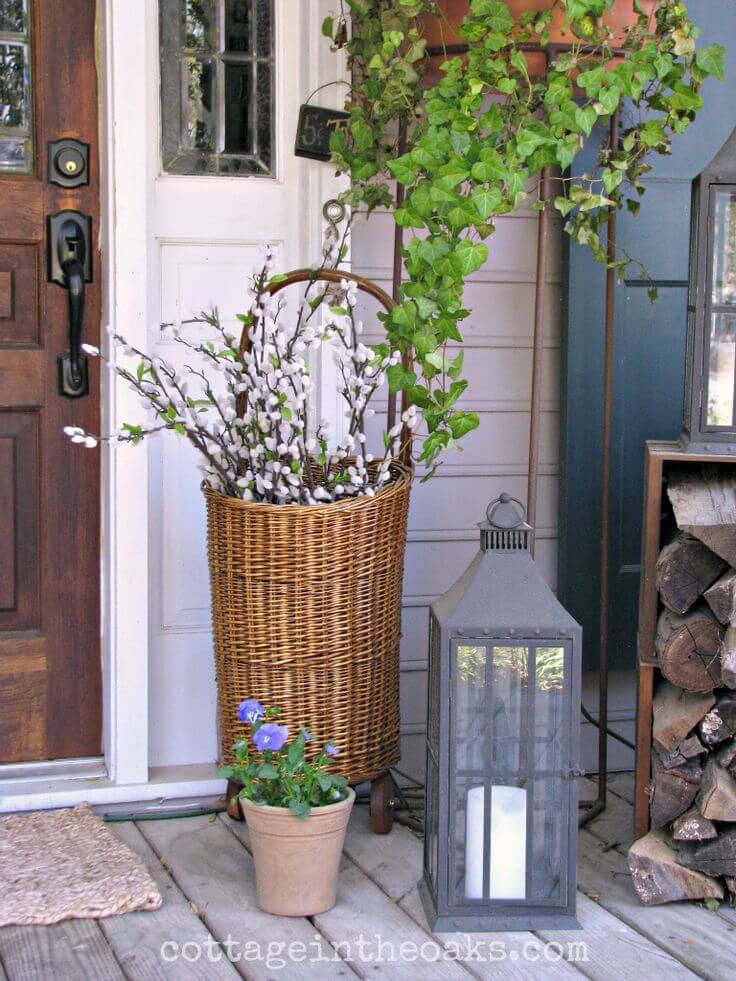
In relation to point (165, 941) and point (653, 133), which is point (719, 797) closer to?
point (165, 941)

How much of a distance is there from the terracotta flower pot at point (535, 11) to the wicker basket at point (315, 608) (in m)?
0.55

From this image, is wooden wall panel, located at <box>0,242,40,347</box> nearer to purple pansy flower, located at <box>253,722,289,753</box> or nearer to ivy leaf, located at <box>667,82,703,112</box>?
purple pansy flower, located at <box>253,722,289,753</box>

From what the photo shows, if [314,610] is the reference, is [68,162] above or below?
above

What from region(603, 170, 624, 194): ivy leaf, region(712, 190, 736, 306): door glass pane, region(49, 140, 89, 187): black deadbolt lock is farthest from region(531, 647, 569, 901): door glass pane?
region(49, 140, 89, 187): black deadbolt lock

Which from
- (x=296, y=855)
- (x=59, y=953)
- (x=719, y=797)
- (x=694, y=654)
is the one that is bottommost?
(x=59, y=953)

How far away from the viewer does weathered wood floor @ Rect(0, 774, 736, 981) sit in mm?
2025

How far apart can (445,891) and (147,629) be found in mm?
951

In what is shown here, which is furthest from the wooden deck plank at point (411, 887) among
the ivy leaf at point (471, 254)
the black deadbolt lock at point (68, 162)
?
the black deadbolt lock at point (68, 162)

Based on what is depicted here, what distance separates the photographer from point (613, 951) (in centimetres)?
210

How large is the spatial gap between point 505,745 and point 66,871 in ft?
2.94

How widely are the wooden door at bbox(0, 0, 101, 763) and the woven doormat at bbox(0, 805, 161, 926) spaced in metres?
0.28

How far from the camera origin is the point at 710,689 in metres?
2.26

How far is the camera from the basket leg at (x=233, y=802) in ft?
8.54

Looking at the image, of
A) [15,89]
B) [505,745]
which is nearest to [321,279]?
[15,89]
